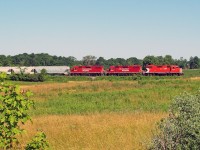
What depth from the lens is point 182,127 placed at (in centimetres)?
800

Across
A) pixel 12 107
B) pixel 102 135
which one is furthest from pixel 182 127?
pixel 102 135

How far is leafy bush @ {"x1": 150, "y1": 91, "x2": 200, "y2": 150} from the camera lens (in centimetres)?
777

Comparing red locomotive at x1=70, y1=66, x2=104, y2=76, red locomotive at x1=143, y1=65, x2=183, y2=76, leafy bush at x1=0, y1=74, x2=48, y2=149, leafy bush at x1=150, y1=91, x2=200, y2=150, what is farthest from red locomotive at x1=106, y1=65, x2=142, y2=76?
leafy bush at x1=0, y1=74, x2=48, y2=149

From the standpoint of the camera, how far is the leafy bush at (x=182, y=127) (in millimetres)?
7773

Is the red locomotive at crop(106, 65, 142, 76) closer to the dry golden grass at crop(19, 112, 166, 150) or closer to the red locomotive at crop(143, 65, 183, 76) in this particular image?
the red locomotive at crop(143, 65, 183, 76)

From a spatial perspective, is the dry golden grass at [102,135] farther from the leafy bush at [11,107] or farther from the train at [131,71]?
the train at [131,71]

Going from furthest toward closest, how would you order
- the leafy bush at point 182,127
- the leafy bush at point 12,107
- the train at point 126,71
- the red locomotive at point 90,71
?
1. the red locomotive at point 90,71
2. the train at point 126,71
3. the leafy bush at point 182,127
4. the leafy bush at point 12,107

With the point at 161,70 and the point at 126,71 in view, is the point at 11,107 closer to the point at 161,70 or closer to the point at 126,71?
the point at 161,70

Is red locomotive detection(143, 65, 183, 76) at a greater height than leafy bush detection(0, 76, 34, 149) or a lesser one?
lesser

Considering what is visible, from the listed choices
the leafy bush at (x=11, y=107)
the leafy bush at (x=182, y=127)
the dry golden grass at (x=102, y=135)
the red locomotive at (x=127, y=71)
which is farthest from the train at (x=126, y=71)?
the leafy bush at (x=11, y=107)

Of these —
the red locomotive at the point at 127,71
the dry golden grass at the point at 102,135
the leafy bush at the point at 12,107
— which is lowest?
the dry golden grass at the point at 102,135

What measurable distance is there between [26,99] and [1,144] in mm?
1001

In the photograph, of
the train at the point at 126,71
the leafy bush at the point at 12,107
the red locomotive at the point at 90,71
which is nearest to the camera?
the leafy bush at the point at 12,107

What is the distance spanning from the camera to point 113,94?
4256 centimetres
